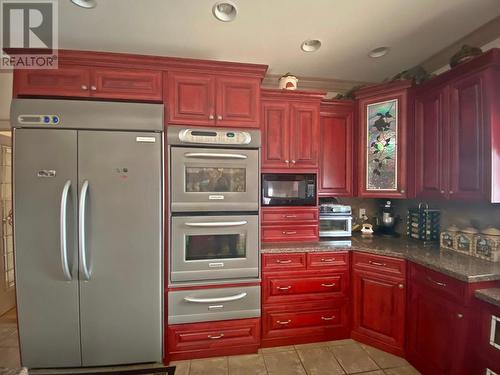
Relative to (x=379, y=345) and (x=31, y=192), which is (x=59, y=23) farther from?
(x=379, y=345)

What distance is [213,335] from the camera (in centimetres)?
191

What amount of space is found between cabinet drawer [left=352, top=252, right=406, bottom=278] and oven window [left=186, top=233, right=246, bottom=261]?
1036mm

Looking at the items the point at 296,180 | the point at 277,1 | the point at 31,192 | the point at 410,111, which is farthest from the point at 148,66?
the point at 410,111

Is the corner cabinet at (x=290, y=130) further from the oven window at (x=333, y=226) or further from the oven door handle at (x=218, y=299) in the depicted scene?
the oven door handle at (x=218, y=299)

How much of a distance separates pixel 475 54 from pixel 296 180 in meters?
1.61

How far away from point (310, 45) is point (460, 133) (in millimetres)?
1402

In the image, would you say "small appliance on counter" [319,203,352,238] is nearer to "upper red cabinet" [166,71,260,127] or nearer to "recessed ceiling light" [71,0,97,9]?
"upper red cabinet" [166,71,260,127]

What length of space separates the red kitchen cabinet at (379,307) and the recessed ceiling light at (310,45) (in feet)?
6.29

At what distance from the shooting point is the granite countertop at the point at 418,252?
1465 millimetres

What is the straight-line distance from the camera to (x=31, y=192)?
1.66 meters

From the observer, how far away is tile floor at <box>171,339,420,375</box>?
1.79 meters

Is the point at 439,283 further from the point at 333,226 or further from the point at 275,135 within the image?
the point at 275,135

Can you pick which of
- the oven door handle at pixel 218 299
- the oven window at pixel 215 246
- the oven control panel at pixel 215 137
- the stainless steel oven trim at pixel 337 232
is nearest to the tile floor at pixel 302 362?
the oven door handle at pixel 218 299

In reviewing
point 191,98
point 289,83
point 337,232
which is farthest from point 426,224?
point 191,98
